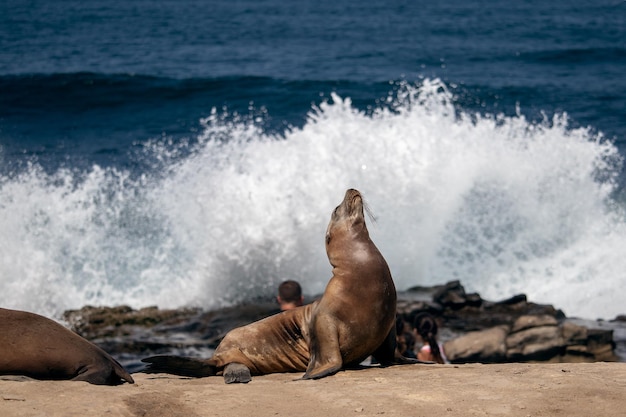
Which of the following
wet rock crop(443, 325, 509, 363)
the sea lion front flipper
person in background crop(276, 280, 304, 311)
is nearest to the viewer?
the sea lion front flipper

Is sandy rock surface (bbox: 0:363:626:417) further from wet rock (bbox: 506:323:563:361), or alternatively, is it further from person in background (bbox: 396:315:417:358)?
wet rock (bbox: 506:323:563:361)

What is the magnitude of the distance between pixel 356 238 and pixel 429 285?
783 cm

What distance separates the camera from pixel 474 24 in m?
31.8

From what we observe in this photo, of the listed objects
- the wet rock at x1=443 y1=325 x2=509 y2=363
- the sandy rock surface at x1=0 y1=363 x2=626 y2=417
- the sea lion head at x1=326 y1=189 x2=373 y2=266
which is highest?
the sea lion head at x1=326 y1=189 x2=373 y2=266

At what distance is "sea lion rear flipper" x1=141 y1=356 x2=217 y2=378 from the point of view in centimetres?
639

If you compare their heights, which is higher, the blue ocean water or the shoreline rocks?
the blue ocean water

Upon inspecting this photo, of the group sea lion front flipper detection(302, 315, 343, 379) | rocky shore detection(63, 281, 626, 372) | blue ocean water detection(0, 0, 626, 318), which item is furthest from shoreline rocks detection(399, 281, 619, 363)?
sea lion front flipper detection(302, 315, 343, 379)

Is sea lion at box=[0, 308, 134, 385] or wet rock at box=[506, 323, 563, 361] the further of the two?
wet rock at box=[506, 323, 563, 361]

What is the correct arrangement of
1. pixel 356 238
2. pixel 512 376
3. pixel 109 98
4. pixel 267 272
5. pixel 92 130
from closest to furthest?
pixel 512 376 < pixel 356 238 < pixel 267 272 < pixel 92 130 < pixel 109 98

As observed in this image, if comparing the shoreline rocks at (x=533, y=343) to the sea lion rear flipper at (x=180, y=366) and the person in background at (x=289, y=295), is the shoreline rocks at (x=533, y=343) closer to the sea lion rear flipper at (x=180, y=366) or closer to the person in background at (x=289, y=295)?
the person in background at (x=289, y=295)

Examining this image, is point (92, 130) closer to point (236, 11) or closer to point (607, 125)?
point (607, 125)

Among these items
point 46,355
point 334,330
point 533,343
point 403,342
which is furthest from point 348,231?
point 533,343

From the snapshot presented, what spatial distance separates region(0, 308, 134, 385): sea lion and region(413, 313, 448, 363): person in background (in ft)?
11.0

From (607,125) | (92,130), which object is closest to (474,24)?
(607,125)
